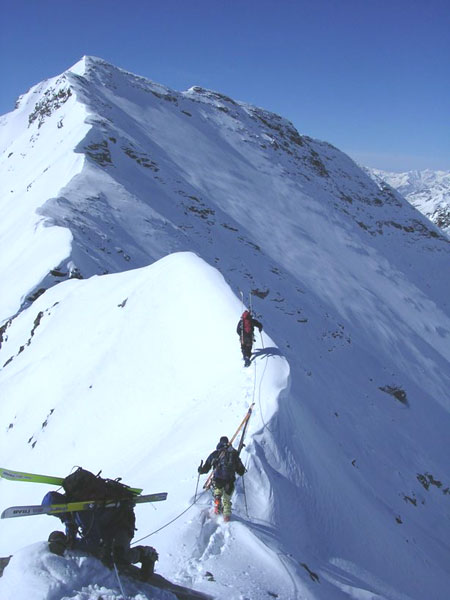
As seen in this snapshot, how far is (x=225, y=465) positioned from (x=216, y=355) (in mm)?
5956

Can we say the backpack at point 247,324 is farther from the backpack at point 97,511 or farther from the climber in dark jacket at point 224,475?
the backpack at point 97,511

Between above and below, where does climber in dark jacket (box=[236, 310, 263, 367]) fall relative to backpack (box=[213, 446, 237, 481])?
above

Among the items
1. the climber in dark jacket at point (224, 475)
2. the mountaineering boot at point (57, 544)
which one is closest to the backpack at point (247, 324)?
the climber in dark jacket at point (224, 475)

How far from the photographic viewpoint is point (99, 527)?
4590 millimetres

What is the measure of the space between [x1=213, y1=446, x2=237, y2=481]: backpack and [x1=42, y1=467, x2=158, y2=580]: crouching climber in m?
1.78

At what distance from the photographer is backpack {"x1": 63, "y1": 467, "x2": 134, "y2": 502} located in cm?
454

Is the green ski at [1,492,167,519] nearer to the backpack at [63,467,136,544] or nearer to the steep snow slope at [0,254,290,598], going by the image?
the backpack at [63,467,136,544]

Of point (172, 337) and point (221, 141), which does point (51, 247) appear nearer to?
point (172, 337)

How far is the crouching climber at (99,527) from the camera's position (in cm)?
447

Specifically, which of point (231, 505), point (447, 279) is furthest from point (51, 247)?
point (447, 279)

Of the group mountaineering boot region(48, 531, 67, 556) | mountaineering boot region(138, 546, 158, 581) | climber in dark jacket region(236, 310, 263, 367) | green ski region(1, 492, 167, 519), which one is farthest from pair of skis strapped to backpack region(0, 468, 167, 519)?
climber in dark jacket region(236, 310, 263, 367)

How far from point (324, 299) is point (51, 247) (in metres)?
21.4

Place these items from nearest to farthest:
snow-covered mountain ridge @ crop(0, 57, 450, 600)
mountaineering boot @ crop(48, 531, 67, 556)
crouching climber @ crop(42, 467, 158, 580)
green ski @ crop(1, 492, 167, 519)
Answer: green ski @ crop(1, 492, 167, 519), mountaineering boot @ crop(48, 531, 67, 556), crouching climber @ crop(42, 467, 158, 580), snow-covered mountain ridge @ crop(0, 57, 450, 600)

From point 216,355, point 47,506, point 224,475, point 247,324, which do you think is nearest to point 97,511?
point 47,506
